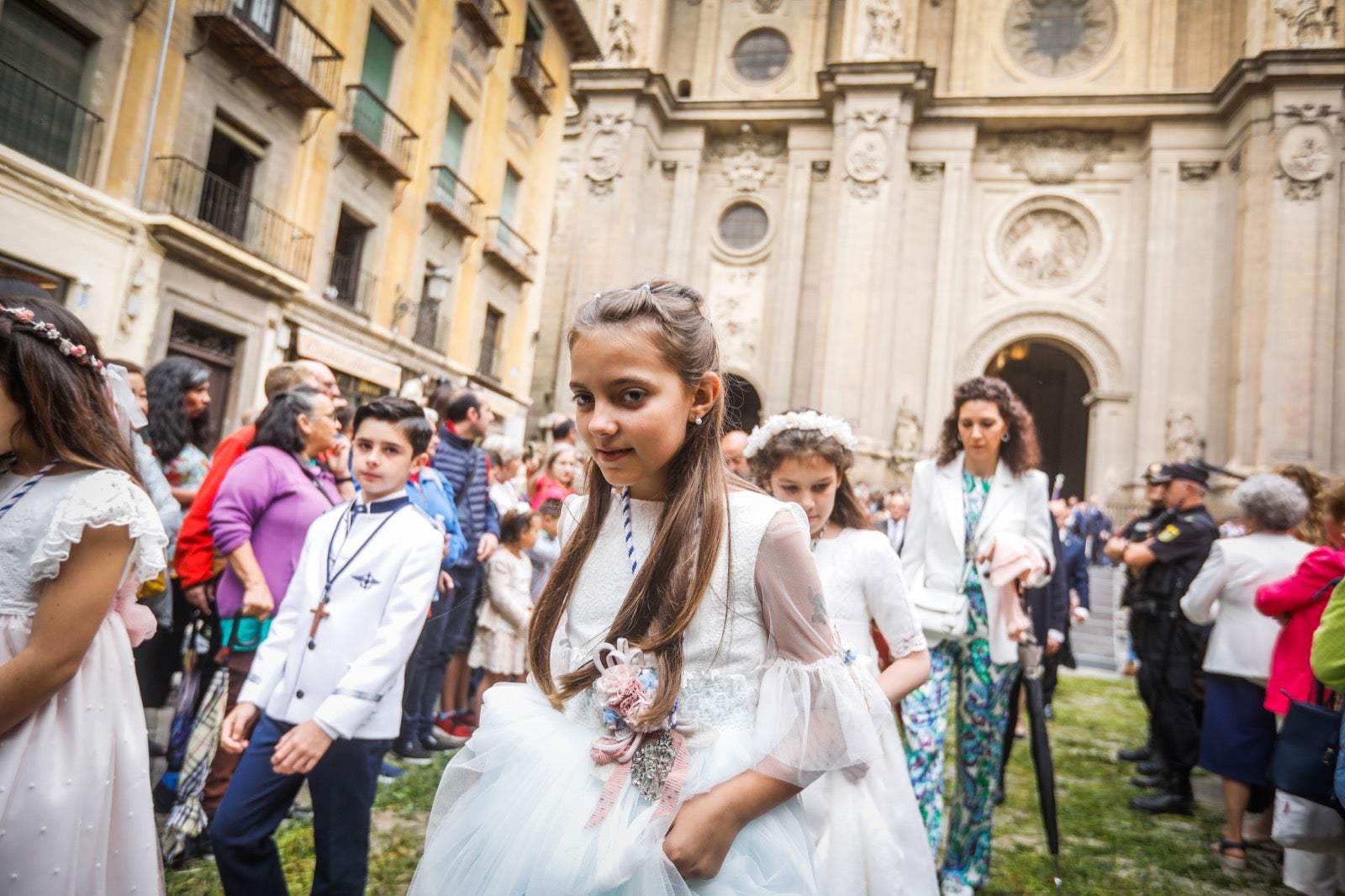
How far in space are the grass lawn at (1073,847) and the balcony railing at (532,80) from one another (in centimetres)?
1592

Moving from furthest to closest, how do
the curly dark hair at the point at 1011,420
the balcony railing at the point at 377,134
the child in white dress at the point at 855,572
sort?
the balcony railing at the point at 377,134, the curly dark hair at the point at 1011,420, the child in white dress at the point at 855,572

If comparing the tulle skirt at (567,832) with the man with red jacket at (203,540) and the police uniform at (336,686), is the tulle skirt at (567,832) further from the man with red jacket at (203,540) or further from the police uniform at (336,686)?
the man with red jacket at (203,540)

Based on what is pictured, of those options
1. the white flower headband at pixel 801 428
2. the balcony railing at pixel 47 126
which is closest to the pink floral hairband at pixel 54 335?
the white flower headband at pixel 801 428

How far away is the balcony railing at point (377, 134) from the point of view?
12.6 m

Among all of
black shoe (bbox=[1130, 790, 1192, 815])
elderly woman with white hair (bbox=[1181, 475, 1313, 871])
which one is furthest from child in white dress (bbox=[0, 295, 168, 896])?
black shoe (bbox=[1130, 790, 1192, 815])

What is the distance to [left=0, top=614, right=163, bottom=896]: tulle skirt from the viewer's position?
5.91 ft

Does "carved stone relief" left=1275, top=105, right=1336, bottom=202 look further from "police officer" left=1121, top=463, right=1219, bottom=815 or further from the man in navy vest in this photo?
the man in navy vest

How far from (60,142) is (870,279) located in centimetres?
1751

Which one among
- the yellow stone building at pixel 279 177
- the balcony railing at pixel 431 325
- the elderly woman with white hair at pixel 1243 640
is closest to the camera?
the elderly woman with white hair at pixel 1243 640

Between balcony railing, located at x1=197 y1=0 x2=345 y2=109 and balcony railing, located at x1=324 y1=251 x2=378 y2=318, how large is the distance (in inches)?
99.3

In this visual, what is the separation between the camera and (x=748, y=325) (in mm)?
23969

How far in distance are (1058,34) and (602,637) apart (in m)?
27.3

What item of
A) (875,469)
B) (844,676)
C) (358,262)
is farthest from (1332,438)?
(844,676)

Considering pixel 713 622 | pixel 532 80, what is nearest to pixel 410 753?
pixel 713 622
